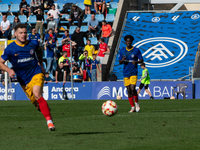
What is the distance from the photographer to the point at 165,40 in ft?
94.4

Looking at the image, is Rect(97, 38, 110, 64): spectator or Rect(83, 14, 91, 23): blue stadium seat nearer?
Rect(97, 38, 110, 64): spectator

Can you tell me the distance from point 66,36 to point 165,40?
260 inches

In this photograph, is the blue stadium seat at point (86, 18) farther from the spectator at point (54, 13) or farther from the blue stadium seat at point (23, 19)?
the blue stadium seat at point (23, 19)

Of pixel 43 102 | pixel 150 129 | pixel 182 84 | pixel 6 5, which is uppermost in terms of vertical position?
pixel 6 5

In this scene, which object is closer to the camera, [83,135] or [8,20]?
[83,135]

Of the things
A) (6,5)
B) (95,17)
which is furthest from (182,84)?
(6,5)

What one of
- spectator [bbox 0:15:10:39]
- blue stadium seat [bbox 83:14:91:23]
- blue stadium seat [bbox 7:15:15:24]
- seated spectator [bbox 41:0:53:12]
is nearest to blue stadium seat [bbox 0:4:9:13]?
blue stadium seat [bbox 7:15:15:24]

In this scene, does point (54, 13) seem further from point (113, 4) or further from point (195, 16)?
point (195, 16)

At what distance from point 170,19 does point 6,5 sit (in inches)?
473

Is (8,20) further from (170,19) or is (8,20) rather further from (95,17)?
(170,19)

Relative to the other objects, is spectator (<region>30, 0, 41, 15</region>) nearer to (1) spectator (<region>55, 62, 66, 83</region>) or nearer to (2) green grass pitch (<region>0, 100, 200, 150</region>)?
(1) spectator (<region>55, 62, 66, 83</region>)

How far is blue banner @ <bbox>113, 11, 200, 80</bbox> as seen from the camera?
26.9 meters

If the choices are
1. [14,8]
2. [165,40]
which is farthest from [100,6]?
[14,8]

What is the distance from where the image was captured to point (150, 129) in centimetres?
831
